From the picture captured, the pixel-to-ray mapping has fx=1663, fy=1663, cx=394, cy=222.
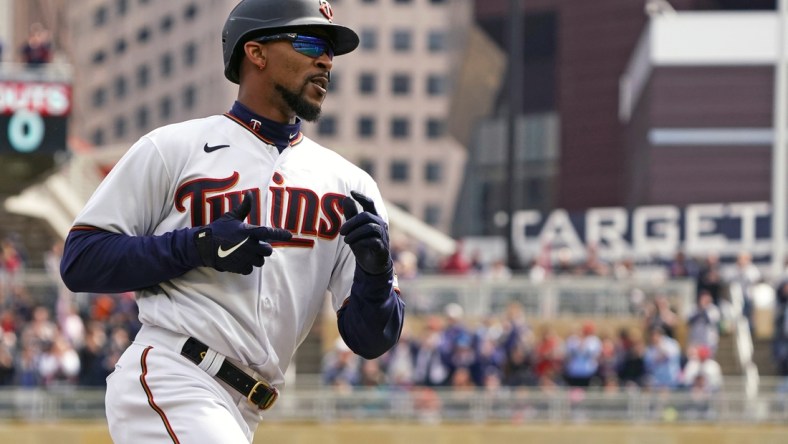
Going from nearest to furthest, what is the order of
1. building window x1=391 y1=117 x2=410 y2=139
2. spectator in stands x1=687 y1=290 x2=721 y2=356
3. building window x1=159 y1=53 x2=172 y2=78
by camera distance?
spectator in stands x1=687 y1=290 x2=721 y2=356
building window x1=391 y1=117 x2=410 y2=139
building window x1=159 y1=53 x2=172 y2=78

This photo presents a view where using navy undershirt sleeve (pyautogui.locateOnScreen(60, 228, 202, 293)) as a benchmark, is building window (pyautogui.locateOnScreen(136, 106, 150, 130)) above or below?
below

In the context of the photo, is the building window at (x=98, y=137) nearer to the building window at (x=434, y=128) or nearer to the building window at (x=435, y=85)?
the building window at (x=434, y=128)

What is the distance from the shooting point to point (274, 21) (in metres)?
5.12

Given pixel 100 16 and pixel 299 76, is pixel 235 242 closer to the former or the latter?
pixel 299 76

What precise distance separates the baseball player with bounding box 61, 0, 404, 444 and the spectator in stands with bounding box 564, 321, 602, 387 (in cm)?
1394

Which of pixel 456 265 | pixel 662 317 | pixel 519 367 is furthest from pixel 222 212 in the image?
pixel 456 265

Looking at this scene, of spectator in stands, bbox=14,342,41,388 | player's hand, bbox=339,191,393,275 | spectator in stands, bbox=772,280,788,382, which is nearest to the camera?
player's hand, bbox=339,191,393,275

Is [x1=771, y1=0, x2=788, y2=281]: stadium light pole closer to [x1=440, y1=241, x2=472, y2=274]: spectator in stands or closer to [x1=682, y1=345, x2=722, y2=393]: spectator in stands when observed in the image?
[x1=440, y1=241, x2=472, y2=274]: spectator in stands

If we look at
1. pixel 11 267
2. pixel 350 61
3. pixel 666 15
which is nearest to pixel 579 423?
pixel 11 267

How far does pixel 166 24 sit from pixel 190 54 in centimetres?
473

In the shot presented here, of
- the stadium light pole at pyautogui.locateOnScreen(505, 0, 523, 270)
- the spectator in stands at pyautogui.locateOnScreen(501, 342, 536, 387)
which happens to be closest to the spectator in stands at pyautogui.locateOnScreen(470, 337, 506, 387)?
the spectator in stands at pyautogui.locateOnScreen(501, 342, 536, 387)

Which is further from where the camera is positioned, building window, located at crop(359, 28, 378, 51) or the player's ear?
building window, located at crop(359, 28, 378, 51)

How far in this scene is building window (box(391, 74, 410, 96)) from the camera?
122625mm

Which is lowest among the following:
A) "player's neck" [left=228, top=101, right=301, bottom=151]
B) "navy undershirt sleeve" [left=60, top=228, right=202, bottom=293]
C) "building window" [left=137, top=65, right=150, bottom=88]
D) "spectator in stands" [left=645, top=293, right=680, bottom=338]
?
"spectator in stands" [left=645, top=293, right=680, bottom=338]
